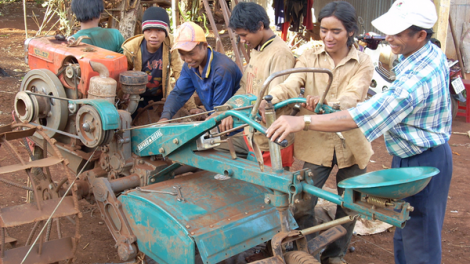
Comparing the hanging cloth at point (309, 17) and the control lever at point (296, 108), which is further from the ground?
the hanging cloth at point (309, 17)

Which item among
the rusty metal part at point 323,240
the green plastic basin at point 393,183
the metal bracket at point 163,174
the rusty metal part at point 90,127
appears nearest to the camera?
the green plastic basin at point 393,183

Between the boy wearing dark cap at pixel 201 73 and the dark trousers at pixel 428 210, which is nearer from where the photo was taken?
the dark trousers at pixel 428 210

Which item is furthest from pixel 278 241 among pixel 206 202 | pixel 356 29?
pixel 356 29

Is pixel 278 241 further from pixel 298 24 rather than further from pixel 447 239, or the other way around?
pixel 298 24

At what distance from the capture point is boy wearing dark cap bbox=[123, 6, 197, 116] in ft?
13.2

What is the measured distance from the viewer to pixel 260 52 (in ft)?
11.3

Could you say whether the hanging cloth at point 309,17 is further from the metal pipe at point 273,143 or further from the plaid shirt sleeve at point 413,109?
the metal pipe at point 273,143

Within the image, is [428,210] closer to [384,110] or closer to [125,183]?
[384,110]

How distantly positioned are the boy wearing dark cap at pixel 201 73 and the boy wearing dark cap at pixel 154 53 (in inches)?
12.2

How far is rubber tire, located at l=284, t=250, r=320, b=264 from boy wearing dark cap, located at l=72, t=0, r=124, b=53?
297 cm

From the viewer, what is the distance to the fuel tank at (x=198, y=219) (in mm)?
2596

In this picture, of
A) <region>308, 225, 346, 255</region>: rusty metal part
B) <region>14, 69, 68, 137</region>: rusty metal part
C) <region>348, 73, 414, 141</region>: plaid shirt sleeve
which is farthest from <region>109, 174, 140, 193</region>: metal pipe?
<region>348, 73, 414, 141</region>: plaid shirt sleeve

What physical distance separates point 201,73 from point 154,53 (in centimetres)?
81

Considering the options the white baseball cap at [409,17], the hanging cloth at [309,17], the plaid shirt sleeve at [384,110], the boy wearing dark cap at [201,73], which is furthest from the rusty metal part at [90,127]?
the hanging cloth at [309,17]
